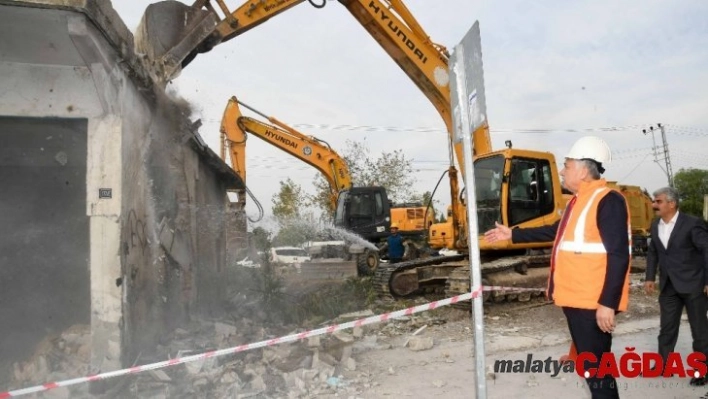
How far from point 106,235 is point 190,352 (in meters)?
1.66

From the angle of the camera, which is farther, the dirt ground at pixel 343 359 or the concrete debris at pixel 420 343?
the concrete debris at pixel 420 343

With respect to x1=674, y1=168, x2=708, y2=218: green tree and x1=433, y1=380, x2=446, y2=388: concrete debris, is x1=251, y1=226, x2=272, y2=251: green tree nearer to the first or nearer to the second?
x1=433, y1=380, x2=446, y2=388: concrete debris

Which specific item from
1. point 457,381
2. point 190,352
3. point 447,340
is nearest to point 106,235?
point 190,352

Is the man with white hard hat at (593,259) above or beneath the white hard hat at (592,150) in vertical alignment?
beneath

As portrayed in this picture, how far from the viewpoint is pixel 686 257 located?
15.8 feet

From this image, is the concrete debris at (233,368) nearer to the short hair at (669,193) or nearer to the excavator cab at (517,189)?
the short hair at (669,193)

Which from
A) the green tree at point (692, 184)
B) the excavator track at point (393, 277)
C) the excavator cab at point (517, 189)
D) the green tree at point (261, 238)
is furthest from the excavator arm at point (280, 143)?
the green tree at point (692, 184)

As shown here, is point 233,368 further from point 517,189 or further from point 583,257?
point 517,189

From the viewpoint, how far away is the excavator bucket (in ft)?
24.9

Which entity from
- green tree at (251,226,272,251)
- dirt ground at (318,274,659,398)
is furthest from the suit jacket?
green tree at (251,226,272,251)

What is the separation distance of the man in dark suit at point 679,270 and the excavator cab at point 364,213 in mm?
11332

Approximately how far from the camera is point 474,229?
3031 millimetres

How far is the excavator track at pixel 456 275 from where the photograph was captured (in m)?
8.66

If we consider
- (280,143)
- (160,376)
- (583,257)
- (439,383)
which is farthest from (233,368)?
(280,143)
